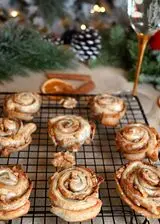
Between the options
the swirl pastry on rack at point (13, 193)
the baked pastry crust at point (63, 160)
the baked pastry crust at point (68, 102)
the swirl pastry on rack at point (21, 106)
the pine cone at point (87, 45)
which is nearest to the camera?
the swirl pastry on rack at point (13, 193)

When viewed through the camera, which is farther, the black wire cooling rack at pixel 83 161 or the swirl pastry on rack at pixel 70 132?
the swirl pastry on rack at pixel 70 132

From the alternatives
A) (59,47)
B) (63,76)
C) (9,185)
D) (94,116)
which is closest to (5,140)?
(9,185)

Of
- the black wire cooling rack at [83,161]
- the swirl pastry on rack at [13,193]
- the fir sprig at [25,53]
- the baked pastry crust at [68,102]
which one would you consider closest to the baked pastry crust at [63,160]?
the black wire cooling rack at [83,161]

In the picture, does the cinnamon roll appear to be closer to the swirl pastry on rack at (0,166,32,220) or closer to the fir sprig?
the swirl pastry on rack at (0,166,32,220)

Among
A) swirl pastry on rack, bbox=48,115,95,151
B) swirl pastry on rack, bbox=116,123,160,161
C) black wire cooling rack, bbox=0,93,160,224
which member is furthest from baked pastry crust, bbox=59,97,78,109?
swirl pastry on rack, bbox=116,123,160,161

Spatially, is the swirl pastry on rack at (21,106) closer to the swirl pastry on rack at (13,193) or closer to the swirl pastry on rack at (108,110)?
the swirl pastry on rack at (108,110)

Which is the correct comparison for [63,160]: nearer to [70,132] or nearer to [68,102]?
[70,132]

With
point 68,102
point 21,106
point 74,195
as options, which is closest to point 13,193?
point 74,195
